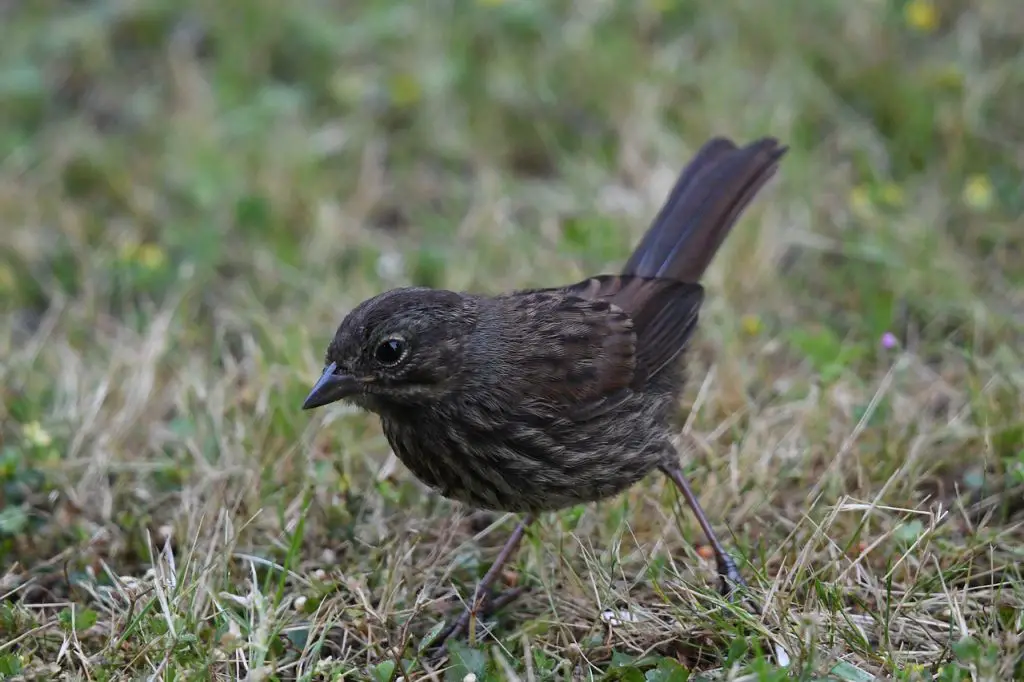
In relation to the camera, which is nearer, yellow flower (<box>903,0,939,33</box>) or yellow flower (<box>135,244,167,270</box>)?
yellow flower (<box>135,244,167,270</box>)

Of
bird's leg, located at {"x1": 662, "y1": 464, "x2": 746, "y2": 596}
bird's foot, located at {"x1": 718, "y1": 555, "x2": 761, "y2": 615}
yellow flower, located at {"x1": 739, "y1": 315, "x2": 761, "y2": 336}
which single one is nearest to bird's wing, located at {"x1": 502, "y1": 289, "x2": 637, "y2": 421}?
bird's leg, located at {"x1": 662, "y1": 464, "x2": 746, "y2": 596}

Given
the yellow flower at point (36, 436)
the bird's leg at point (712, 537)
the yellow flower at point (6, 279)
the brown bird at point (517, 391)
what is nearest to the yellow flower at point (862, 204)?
the brown bird at point (517, 391)

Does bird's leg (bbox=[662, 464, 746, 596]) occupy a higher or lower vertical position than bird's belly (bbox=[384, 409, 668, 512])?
lower

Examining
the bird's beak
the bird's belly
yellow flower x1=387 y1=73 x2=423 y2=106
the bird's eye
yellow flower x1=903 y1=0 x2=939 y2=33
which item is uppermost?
yellow flower x1=903 y1=0 x2=939 y2=33

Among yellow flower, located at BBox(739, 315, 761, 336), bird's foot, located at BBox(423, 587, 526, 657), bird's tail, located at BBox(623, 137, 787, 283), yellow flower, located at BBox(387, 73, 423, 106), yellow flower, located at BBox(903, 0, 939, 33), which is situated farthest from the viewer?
yellow flower, located at BBox(387, 73, 423, 106)

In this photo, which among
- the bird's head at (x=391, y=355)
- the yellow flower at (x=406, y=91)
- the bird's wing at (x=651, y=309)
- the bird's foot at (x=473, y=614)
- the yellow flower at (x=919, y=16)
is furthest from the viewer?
the yellow flower at (x=406, y=91)

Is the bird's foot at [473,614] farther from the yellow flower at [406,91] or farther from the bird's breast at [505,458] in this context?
the yellow flower at [406,91]

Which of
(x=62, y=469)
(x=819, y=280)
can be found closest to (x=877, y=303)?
(x=819, y=280)

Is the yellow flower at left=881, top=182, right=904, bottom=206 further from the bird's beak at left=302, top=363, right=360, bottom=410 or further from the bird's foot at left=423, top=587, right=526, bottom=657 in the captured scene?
the bird's beak at left=302, top=363, right=360, bottom=410
